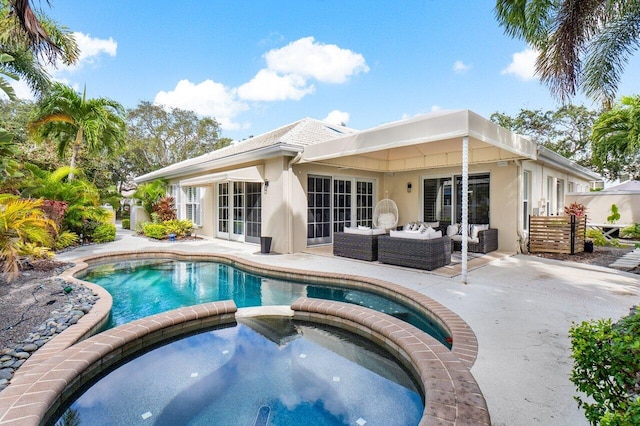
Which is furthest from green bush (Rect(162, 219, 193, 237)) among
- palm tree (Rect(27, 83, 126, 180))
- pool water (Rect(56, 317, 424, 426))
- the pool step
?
the pool step

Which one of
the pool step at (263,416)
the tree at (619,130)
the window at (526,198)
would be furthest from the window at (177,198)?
the tree at (619,130)

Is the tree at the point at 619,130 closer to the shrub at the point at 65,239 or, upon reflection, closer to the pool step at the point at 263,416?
the pool step at the point at 263,416

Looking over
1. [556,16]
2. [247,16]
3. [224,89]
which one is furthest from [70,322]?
[224,89]

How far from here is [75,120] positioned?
13.3 meters

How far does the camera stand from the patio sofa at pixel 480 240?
Result: 1037cm

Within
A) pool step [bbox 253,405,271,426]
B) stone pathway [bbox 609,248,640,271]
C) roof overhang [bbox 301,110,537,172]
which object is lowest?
pool step [bbox 253,405,271,426]

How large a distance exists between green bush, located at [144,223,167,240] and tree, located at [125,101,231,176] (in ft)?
66.6

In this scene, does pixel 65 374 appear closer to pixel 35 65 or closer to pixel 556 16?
pixel 556 16

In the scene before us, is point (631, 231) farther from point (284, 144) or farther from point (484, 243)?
point (284, 144)

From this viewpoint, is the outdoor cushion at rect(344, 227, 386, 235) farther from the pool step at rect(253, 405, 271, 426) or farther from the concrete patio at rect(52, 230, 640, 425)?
the pool step at rect(253, 405, 271, 426)

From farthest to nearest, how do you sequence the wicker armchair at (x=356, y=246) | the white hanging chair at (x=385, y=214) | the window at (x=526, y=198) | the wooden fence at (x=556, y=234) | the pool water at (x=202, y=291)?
the white hanging chair at (x=385, y=214)
the window at (x=526, y=198)
the wooden fence at (x=556, y=234)
the wicker armchair at (x=356, y=246)
the pool water at (x=202, y=291)

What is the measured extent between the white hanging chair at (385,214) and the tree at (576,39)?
6941mm

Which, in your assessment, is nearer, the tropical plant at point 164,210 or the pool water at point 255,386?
the pool water at point 255,386

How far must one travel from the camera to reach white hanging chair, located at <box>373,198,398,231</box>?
530 inches
